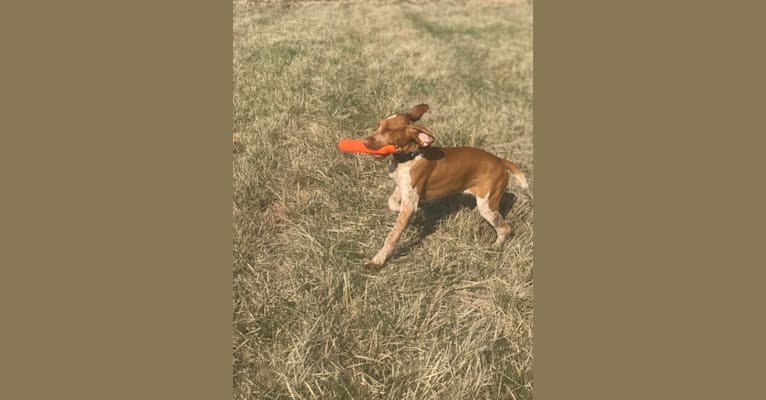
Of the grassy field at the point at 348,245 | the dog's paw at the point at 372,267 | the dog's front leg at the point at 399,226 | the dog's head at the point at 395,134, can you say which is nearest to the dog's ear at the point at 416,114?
the dog's head at the point at 395,134

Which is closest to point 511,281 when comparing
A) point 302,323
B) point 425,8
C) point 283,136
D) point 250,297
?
point 302,323

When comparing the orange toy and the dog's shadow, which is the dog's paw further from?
the orange toy

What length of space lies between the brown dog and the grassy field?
237mm

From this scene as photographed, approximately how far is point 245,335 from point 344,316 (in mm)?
801

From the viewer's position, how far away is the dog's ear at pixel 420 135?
14.4 ft

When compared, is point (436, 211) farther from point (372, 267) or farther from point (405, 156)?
point (372, 267)

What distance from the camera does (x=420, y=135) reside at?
4430 millimetres

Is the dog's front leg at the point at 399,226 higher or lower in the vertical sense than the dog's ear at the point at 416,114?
lower

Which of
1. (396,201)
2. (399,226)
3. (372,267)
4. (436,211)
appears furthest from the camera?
(436,211)

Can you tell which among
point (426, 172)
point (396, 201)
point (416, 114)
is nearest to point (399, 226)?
point (396, 201)

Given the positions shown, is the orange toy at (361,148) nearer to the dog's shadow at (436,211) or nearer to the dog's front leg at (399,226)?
the dog's front leg at (399,226)

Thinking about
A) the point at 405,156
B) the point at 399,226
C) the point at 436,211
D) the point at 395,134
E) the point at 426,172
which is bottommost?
the point at 436,211

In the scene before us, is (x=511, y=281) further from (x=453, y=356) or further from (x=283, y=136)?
(x=283, y=136)

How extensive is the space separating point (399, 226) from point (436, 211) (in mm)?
872
